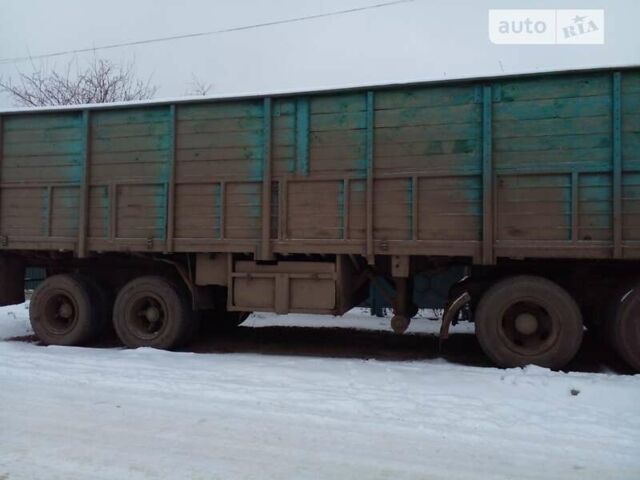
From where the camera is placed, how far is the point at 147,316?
7402mm

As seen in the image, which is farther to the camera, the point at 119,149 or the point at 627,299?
the point at 119,149

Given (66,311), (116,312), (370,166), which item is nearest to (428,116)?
(370,166)

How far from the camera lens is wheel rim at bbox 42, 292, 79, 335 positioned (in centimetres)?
771

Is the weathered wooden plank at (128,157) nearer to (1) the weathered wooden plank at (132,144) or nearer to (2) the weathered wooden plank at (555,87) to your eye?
(1) the weathered wooden plank at (132,144)

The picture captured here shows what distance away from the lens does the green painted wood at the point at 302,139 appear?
6738 mm

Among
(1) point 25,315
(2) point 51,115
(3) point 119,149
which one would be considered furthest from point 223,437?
(1) point 25,315

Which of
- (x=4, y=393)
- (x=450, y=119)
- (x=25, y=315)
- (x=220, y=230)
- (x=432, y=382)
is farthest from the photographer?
(x=25, y=315)

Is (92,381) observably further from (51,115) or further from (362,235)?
(51,115)

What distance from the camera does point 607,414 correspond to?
436 centimetres

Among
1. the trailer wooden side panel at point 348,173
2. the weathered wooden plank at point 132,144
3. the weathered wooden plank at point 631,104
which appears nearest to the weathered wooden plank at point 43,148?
the trailer wooden side panel at point 348,173

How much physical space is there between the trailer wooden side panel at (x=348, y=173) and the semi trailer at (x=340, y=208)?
Answer: 0.07 feet

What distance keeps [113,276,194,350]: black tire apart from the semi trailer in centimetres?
2

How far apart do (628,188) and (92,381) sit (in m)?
6.29

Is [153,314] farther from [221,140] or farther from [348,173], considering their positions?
[348,173]
